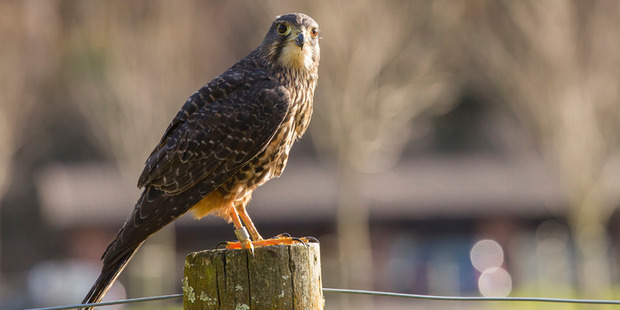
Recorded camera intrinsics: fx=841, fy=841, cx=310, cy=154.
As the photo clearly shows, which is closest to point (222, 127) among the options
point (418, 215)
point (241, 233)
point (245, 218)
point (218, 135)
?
point (218, 135)

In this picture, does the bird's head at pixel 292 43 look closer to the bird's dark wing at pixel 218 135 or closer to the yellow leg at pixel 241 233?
the bird's dark wing at pixel 218 135

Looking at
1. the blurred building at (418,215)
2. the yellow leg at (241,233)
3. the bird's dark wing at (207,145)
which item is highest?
the blurred building at (418,215)

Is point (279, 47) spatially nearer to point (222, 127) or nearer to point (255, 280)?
point (222, 127)

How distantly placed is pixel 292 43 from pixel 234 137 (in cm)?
66

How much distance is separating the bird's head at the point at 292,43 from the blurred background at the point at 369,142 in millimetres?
9869

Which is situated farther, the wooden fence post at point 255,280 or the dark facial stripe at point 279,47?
the dark facial stripe at point 279,47

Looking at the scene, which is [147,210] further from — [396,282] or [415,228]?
[415,228]

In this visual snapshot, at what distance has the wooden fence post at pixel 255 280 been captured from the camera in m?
→ 3.15

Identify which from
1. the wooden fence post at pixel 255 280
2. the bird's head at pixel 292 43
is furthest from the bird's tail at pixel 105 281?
the bird's head at pixel 292 43

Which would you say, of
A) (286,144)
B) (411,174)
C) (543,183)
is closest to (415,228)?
(411,174)

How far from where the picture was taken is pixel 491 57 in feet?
49.8

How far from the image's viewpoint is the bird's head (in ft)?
15.2

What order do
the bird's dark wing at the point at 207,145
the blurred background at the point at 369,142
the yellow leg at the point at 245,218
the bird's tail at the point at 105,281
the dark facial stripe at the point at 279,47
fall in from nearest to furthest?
the bird's tail at the point at 105,281 < the bird's dark wing at the point at 207,145 < the yellow leg at the point at 245,218 < the dark facial stripe at the point at 279,47 < the blurred background at the point at 369,142

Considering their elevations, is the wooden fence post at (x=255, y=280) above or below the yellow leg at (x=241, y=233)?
below
